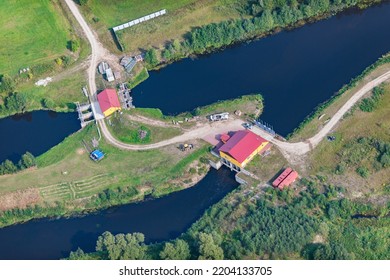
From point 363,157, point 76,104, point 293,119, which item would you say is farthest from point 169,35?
point 363,157

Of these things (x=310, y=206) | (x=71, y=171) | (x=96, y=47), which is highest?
(x=96, y=47)

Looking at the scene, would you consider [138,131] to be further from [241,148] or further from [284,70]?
[284,70]

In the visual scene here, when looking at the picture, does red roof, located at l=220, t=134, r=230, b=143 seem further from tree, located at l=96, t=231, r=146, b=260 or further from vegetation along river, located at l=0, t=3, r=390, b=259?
tree, located at l=96, t=231, r=146, b=260

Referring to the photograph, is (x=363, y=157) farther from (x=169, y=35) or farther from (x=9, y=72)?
(x=9, y=72)

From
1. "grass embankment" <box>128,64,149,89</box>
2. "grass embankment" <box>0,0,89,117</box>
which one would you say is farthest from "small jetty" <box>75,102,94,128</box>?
"grass embankment" <box>128,64,149,89</box>

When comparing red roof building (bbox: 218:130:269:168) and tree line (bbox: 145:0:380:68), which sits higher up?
tree line (bbox: 145:0:380:68)

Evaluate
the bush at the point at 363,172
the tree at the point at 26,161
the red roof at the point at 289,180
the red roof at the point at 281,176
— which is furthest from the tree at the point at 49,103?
the bush at the point at 363,172
